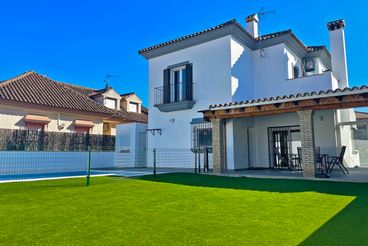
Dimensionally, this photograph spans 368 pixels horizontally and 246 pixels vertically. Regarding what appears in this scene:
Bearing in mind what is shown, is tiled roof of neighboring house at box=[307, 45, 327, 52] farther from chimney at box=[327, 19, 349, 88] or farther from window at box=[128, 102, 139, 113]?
window at box=[128, 102, 139, 113]

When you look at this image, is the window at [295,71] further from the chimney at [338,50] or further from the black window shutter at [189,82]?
the black window shutter at [189,82]

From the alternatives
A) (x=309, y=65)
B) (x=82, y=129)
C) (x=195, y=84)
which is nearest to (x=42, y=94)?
(x=82, y=129)

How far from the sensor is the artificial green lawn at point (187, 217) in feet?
12.3

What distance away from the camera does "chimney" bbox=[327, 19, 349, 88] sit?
16.5 metres

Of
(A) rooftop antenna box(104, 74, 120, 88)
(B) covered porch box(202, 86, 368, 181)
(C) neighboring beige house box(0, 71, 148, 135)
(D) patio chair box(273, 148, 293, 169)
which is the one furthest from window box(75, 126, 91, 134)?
(D) patio chair box(273, 148, 293, 169)

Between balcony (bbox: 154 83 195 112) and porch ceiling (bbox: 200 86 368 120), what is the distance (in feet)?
11.1

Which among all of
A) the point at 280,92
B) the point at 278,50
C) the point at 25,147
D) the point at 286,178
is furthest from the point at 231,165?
the point at 25,147

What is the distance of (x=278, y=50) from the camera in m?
16.0

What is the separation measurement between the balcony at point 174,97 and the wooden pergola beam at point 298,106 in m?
3.31

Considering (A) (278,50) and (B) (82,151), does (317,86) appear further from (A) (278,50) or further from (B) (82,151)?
(B) (82,151)

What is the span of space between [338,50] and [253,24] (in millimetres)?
5329

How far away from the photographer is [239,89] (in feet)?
50.0

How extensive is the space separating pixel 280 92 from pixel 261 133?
255 cm

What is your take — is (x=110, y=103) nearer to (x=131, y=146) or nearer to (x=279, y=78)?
(x=131, y=146)
